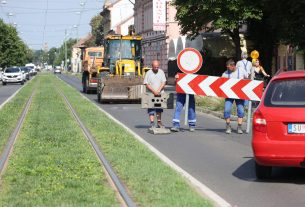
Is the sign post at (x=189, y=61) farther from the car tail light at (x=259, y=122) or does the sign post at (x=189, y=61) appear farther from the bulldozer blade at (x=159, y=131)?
the car tail light at (x=259, y=122)

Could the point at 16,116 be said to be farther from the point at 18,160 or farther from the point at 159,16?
the point at 159,16

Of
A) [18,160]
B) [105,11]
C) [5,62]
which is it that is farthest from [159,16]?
[105,11]

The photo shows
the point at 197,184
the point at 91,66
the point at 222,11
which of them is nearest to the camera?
the point at 197,184

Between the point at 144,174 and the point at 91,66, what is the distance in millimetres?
30613

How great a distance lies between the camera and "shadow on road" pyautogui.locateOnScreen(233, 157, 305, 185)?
367 inches

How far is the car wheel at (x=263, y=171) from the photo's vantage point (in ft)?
30.3

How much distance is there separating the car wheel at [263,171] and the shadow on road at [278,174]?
8cm

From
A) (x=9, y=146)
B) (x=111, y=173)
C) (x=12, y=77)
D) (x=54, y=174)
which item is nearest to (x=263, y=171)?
(x=111, y=173)

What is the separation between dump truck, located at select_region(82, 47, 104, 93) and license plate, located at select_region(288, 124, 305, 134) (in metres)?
28.7

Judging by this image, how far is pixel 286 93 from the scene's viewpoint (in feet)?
29.8

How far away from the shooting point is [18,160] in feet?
35.4

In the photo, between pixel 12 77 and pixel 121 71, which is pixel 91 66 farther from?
pixel 12 77

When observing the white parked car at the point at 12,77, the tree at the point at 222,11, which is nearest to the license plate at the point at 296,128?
the tree at the point at 222,11

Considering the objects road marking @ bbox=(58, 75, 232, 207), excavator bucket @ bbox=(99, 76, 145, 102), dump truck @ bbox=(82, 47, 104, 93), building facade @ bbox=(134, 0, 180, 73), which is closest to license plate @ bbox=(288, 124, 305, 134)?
road marking @ bbox=(58, 75, 232, 207)
